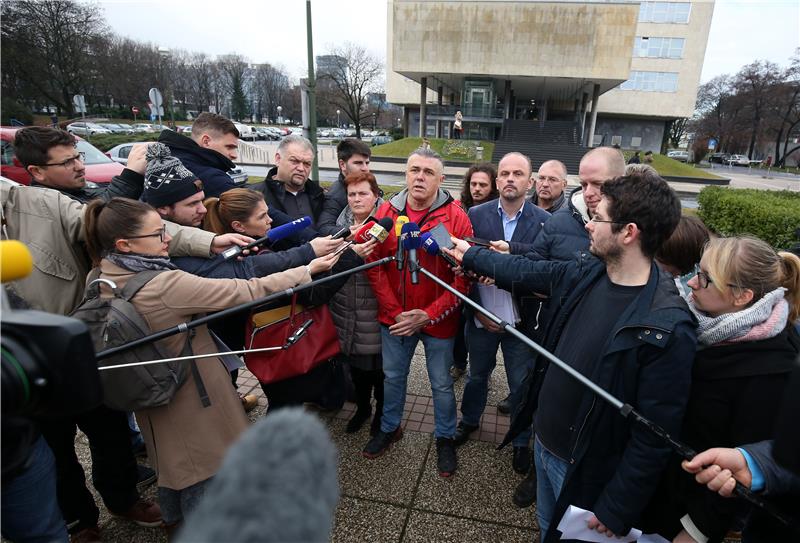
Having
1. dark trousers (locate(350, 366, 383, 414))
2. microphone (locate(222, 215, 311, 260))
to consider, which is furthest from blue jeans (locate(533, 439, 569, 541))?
microphone (locate(222, 215, 311, 260))

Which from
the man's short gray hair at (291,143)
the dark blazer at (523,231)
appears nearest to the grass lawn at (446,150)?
the man's short gray hair at (291,143)

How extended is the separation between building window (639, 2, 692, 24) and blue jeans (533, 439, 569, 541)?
1917 inches

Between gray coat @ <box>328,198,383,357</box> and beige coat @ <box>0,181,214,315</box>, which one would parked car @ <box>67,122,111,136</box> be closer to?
beige coat @ <box>0,181,214,315</box>

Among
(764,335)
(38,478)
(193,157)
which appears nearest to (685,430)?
(764,335)

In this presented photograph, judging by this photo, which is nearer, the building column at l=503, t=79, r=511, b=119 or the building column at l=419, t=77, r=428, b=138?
the building column at l=503, t=79, r=511, b=119

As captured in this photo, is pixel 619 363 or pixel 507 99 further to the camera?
pixel 507 99

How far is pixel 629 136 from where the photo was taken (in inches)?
1747

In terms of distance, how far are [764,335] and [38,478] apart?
3019mm

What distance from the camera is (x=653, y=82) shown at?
4147 centimetres

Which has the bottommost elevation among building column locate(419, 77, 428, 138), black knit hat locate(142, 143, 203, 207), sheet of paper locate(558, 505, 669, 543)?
sheet of paper locate(558, 505, 669, 543)

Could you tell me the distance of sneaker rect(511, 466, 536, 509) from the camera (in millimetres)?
2920

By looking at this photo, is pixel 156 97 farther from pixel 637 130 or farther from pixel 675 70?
pixel 675 70

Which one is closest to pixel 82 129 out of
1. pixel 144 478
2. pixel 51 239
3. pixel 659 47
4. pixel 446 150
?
pixel 446 150

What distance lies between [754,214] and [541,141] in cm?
2727
